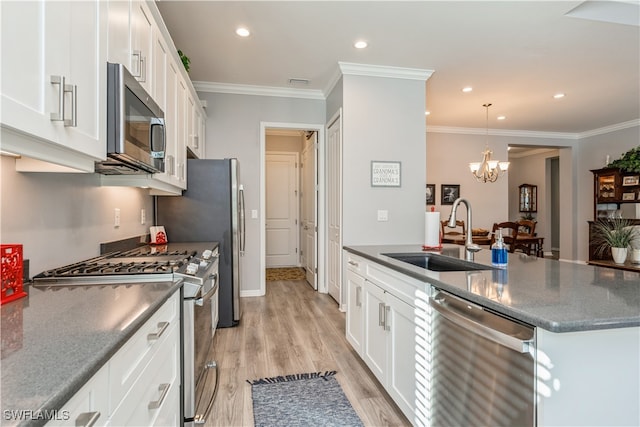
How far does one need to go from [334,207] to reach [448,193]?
3.37 metres

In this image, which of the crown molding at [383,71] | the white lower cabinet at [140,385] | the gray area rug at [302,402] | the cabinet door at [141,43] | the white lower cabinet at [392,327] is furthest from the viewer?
the crown molding at [383,71]

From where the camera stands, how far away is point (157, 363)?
1240mm

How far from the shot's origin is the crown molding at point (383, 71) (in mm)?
3744

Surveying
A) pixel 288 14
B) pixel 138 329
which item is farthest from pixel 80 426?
pixel 288 14

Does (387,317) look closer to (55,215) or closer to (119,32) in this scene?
(55,215)

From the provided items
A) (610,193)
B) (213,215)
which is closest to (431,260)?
(213,215)

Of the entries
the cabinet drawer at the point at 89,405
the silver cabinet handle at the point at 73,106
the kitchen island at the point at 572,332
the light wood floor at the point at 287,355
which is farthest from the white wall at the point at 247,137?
the cabinet drawer at the point at 89,405

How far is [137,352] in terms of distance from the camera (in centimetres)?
103

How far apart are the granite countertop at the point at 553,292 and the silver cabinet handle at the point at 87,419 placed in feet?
3.78

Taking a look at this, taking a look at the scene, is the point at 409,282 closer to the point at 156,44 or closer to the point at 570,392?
the point at 570,392

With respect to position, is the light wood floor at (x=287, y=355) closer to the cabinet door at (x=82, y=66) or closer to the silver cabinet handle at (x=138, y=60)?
the cabinet door at (x=82, y=66)

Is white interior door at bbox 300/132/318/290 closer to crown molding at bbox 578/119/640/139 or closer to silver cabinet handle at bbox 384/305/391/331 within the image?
silver cabinet handle at bbox 384/305/391/331

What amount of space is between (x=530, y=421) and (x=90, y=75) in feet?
6.24

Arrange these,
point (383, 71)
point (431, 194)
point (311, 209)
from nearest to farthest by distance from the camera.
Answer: point (383, 71) → point (311, 209) → point (431, 194)
